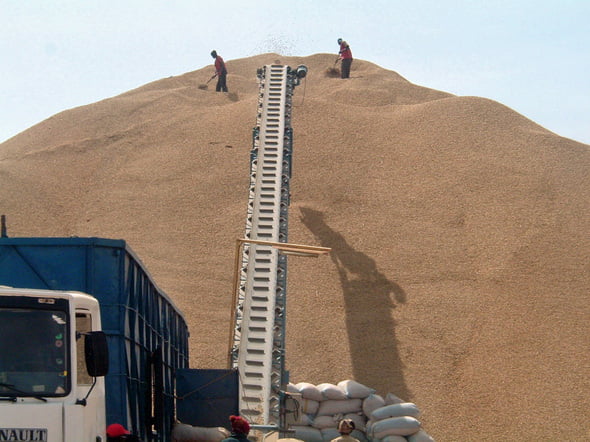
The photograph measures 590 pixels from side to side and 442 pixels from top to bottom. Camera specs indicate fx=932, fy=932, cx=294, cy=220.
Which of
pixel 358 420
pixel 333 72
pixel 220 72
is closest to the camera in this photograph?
pixel 358 420

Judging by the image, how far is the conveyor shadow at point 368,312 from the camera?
19.8 metres

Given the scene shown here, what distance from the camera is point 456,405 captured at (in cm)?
1881

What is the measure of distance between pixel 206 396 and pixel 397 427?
5.19m

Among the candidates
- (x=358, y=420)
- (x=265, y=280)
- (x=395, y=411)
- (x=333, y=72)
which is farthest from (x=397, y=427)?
(x=333, y=72)

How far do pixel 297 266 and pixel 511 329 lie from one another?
5.73 metres

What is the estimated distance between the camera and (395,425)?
52.4 ft

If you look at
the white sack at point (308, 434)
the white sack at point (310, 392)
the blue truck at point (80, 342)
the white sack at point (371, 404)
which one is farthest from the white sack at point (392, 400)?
the blue truck at point (80, 342)

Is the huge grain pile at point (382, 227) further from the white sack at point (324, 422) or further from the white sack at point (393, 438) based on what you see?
the white sack at point (324, 422)

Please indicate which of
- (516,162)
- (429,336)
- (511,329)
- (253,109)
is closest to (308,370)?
(429,336)

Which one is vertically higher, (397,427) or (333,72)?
(333,72)

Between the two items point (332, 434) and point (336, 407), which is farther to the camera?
point (336, 407)

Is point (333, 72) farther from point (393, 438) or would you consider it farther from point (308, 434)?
point (393, 438)

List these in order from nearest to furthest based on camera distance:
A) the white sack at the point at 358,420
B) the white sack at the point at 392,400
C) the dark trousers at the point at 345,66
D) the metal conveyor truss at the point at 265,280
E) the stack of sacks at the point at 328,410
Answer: the metal conveyor truss at the point at 265,280, the stack of sacks at the point at 328,410, the white sack at the point at 392,400, the white sack at the point at 358,420, the dark trousers at the point at 345,66

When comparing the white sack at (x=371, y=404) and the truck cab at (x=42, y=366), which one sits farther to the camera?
the white sack at (x=371, y=404)
